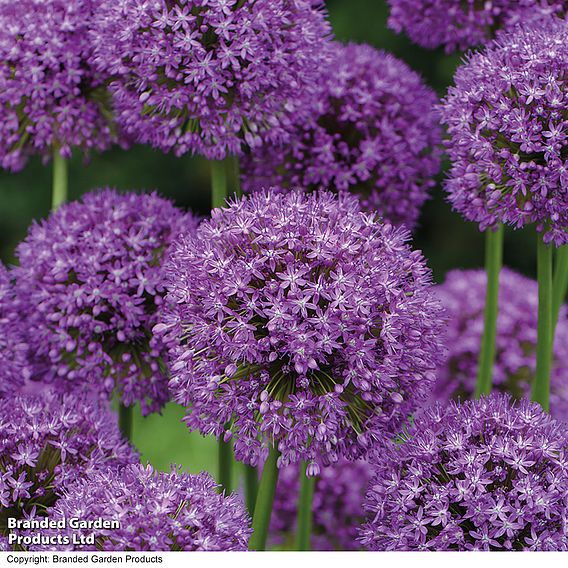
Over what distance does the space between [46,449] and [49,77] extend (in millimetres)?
1021

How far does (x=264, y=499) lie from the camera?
197 cm

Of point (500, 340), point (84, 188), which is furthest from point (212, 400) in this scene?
point (84, 188)

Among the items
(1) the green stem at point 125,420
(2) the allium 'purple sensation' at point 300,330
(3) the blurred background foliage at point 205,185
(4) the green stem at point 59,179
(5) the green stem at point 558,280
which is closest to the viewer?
(2) the allium 'purple sensation' at point 300,330

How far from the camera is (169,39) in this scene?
7.32 feet

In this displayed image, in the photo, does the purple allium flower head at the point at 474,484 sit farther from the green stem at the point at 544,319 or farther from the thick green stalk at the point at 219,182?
the thick green stalk at the point at 219,182

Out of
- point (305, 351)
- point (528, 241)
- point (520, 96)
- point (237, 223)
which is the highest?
point (520, 96)

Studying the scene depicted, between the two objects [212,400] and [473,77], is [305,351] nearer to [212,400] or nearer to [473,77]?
[212,400]

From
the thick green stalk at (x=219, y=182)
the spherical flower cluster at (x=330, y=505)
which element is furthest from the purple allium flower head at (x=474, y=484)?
the spherical flower cluster at (x=330, y=505)

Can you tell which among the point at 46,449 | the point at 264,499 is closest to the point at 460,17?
the point at 264,499

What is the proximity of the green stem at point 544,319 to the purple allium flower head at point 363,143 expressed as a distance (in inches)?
24.4

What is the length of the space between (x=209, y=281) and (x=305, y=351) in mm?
272

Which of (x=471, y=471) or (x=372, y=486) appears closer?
(x=471, y=471)

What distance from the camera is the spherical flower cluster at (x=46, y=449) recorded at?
203cm

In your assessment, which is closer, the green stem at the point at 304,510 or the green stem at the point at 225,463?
the green stem at the point at 225,463
